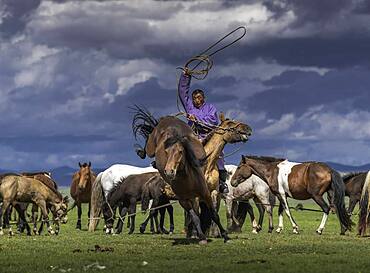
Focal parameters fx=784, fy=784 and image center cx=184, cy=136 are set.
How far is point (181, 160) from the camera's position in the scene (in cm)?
1562

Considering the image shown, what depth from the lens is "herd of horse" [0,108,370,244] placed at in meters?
16.3

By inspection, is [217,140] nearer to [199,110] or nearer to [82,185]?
[199,110]

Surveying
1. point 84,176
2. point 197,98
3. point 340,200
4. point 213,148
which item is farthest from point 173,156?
point 84,176

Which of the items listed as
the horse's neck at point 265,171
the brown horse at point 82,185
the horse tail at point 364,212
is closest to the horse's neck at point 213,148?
the horse tail at point 364,212

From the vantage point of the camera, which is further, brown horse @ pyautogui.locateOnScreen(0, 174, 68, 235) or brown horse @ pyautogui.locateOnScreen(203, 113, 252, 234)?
brown horse @ pyautogui.locateOnScreen(0, 174, 68, 235)

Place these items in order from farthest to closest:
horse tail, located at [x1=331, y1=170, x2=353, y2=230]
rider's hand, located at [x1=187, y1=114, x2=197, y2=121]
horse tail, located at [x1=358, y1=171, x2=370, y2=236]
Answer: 1. horse tail, located at [x1=331, y1=170, x2=353, y2=230]
2. horse tail, located at [x1=358, y1=171, x2=370, y2=236]
3. rider's hand, located at [x1=187, y1=114, x2=197, y2=121]

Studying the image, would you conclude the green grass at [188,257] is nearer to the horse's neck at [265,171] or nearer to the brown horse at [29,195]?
the brown horse at [29,195]

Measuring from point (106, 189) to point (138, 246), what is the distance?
10.3 meters

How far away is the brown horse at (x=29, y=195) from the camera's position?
22.0 m

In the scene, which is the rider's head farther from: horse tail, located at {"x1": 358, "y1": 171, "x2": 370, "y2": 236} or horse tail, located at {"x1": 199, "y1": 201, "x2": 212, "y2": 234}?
horse tail, located at {"x1": 358, "y1": 171, "x2": 370, "y2": 236}

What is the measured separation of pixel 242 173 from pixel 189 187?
905 centimetres

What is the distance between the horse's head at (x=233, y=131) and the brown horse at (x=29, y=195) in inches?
256

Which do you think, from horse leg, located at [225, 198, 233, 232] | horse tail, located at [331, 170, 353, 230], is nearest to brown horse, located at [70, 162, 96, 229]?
horse leg, located at [225, 198, 233, 232]

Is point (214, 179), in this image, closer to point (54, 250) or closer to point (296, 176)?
point (54, 250)
